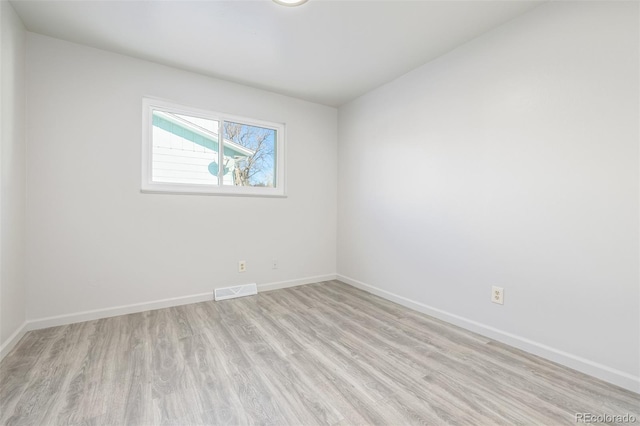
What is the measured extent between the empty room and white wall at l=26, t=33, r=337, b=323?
0.02 metres

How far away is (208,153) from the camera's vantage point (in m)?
3.09

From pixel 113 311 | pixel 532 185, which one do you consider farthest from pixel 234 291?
pixel 532 185

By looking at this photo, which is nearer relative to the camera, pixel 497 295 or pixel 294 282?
pixel 497 295

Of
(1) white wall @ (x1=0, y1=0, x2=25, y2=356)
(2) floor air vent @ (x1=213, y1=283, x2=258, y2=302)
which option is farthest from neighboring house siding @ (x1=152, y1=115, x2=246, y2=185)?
(2) floor air vent @ (x1=213, y1=283, x2=258, y2=302)

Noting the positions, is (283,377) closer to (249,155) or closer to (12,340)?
(12,340)

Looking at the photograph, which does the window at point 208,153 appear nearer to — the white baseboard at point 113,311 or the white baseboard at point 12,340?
the white baseboard at point 113,311

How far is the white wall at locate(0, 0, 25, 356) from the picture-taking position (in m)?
1.83

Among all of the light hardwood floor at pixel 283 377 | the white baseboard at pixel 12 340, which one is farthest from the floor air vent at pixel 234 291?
the white baseboard at pixel 12 340

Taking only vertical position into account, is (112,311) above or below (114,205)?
below

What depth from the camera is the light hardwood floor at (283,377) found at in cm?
137

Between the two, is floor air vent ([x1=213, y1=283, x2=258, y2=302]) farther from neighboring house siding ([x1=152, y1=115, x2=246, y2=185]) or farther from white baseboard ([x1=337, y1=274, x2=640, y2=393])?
white baseboard ([x1=337, y1=274, x2=640, y2=393])

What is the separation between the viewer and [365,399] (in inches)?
58.3

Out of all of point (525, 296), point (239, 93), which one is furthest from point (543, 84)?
point (239, 93)

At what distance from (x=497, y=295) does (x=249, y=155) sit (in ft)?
9.37
